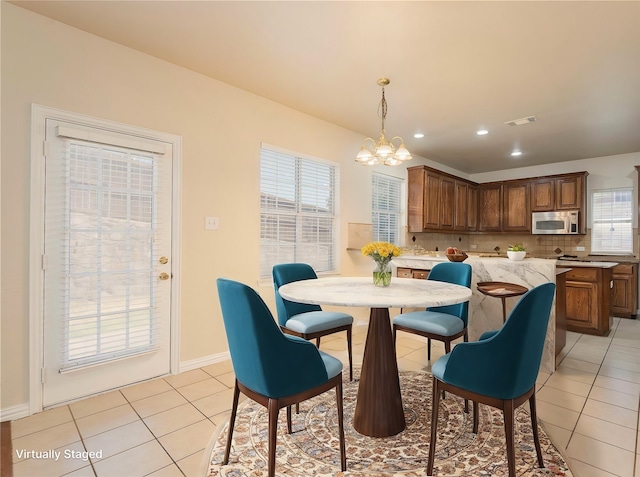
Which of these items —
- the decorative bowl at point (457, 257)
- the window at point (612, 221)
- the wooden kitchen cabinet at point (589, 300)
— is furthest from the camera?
the window at point (612, 221)

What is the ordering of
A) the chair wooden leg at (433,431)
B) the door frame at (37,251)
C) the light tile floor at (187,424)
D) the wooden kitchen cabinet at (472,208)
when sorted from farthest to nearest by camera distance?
the wooden kitchen cabinet at (472,208) < the door frame at (37,251) < the light tile floor at (187,424) < the chair wooden leg at (433,431)

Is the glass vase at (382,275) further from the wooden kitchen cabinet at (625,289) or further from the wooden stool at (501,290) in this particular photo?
the wooden kitchen cabinet at (625,289)

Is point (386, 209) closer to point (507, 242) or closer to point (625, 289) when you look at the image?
point (507, 242)

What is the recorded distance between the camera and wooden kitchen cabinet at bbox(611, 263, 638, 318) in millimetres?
4992

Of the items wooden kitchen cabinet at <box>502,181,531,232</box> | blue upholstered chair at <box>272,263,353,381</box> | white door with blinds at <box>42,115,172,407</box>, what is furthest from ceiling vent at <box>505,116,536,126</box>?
white door with blinds at <box>42,115,172,407</box>

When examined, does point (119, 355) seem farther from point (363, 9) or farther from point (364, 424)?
point (363, 9)

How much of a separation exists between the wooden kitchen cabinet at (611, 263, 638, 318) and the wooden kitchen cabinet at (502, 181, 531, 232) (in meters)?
1.45

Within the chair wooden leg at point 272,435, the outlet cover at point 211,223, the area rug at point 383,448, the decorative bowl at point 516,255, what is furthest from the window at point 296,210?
the chair wooden leg at point 272,435

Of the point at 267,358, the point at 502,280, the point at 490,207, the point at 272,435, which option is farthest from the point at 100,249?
the point at 490,207

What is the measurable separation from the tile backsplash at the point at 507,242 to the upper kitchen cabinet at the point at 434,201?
37 centimetres

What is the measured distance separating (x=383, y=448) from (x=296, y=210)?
2616 millimetres

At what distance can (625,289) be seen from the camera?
5.04 m

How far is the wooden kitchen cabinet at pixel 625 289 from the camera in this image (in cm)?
499

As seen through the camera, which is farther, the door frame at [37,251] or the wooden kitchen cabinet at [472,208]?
the wooden kitchen cabinet at [472,208]
